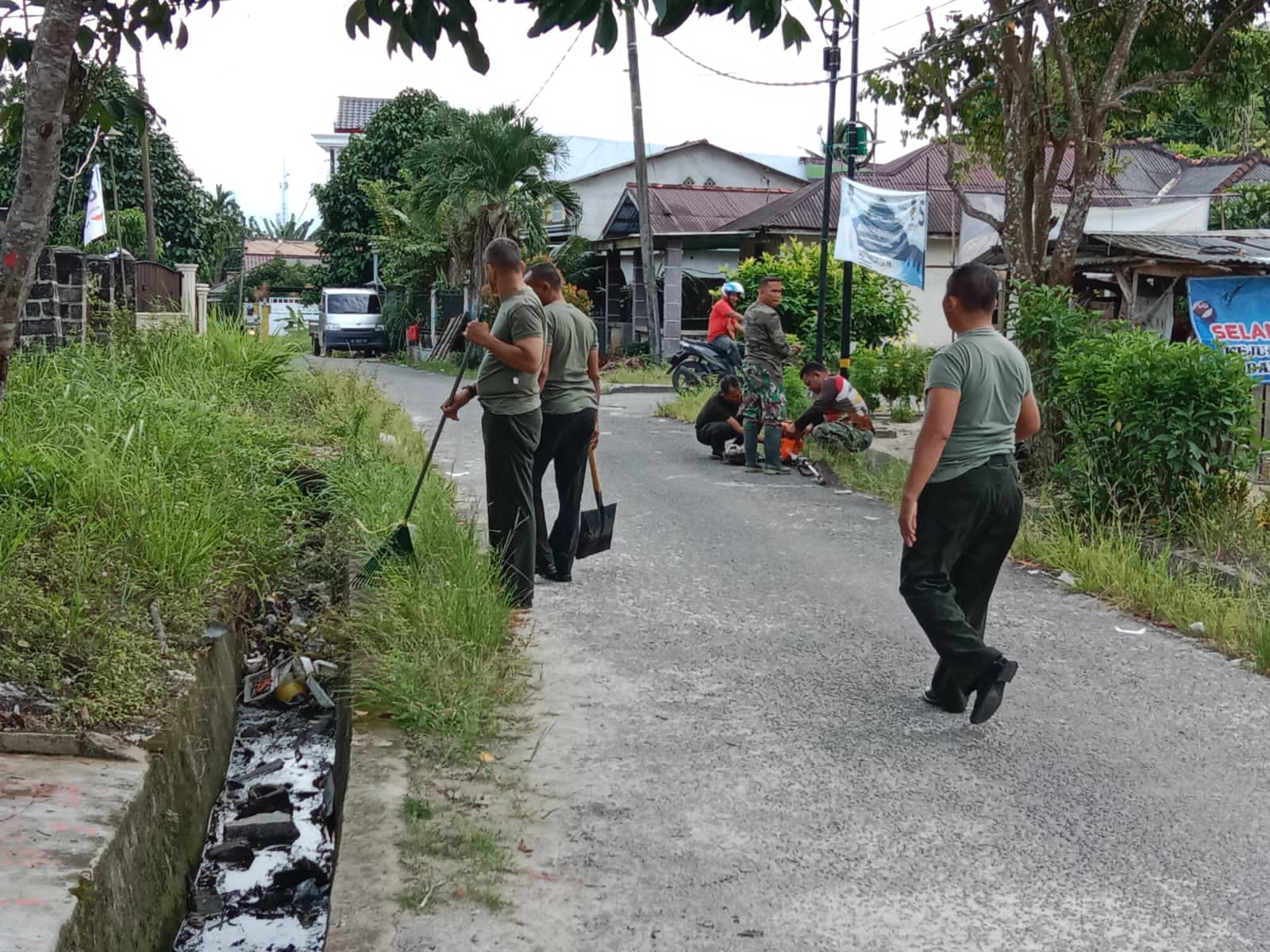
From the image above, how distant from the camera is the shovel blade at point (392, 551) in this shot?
21.9 ft

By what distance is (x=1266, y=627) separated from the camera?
6301mm

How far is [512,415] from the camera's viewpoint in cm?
668

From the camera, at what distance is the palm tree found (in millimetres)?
27625

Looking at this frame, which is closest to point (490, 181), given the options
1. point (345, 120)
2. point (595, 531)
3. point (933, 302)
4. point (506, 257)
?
point (933, 302)

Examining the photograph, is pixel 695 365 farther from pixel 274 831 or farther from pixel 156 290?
pixel 274 831

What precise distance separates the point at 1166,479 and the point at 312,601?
5.61m

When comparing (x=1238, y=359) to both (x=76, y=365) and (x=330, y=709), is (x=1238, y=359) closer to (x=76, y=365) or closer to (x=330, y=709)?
(x=330, y=709)

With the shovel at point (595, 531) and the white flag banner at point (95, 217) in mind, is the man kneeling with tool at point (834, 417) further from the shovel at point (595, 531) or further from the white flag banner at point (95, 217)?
Result: the white flag banner at point (95, 217)

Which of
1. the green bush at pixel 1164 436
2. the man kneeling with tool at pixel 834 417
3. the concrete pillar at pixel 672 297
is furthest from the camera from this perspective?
the concrete pillar at pixel 672 297

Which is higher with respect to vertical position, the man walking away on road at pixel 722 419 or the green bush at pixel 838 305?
the green bush at pixel 838 305

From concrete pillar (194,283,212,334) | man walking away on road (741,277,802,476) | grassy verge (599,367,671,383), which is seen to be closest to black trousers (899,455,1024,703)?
man walking away on road (741,277,802,476)

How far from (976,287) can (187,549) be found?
3.96 meters

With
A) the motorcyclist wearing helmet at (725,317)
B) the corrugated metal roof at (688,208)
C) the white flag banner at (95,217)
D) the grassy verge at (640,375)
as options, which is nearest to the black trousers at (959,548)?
the motorcyclist wearing helmet at (725,317)

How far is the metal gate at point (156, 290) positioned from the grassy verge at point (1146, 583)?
10975mm
